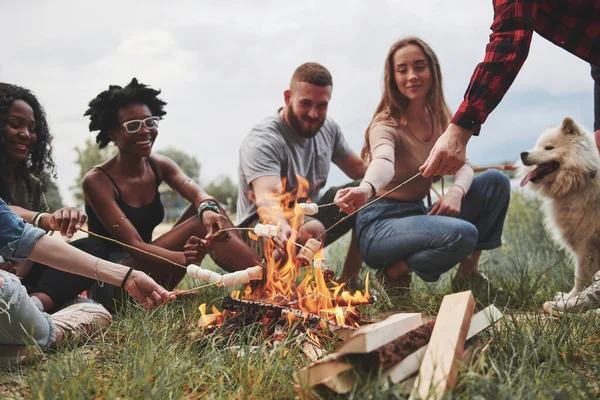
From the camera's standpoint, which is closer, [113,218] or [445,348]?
[445,348]

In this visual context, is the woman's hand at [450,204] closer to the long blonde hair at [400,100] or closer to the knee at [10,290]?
the long blonde hair at [400,100]

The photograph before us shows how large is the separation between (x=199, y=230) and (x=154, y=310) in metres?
1.23

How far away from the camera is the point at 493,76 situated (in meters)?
2.43

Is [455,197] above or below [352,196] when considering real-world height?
below

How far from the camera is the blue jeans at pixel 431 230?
346 cm

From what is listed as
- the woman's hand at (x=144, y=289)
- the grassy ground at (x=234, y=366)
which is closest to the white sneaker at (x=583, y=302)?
the grassy ground at (x=234, y=366)

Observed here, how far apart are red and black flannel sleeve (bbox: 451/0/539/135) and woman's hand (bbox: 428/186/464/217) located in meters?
1.19

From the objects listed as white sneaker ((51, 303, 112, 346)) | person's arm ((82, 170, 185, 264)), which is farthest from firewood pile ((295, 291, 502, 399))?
person's arm ((82, 170, 185, 264))

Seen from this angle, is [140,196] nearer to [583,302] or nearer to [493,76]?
[493,76]

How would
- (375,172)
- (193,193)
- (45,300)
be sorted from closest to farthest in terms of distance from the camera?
(45,300), (375,172), (193,193)

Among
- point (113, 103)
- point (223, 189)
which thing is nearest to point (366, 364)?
point (113, 103)

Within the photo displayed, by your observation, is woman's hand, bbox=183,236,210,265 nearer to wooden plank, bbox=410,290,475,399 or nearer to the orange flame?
the orange flame

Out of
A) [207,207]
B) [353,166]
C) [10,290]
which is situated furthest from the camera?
[353,166]

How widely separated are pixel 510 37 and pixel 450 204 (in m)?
1.46
